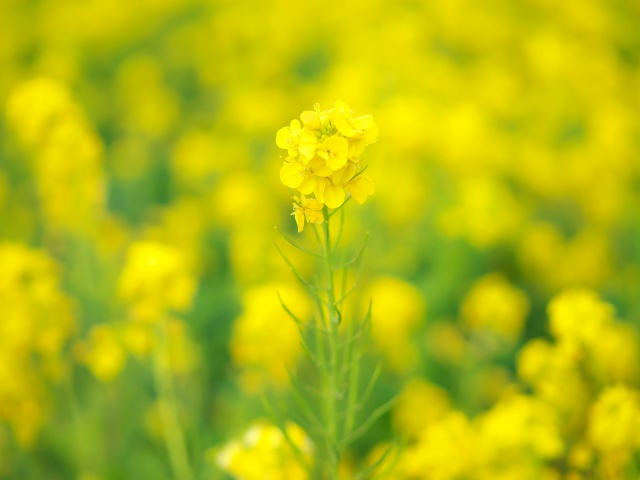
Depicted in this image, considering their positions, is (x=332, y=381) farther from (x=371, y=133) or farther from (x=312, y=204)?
(x=371, y=133)

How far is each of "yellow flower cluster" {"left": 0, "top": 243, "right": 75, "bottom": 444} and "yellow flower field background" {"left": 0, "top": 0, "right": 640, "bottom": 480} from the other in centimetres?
1

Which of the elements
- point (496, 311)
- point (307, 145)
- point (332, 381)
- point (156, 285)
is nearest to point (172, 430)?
point (156, 285)

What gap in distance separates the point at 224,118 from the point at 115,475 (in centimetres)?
340

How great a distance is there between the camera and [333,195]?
1.36 m

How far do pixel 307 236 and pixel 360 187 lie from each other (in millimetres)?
2903

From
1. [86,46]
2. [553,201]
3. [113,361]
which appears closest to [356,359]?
[113,361]

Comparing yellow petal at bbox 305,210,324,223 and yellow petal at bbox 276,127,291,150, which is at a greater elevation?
yellow petal at bbox 276,127,291,150

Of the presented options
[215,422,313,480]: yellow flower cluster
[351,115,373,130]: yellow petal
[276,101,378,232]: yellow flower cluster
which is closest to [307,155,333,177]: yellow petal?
[276,101,378,232]: yellow flower cluster

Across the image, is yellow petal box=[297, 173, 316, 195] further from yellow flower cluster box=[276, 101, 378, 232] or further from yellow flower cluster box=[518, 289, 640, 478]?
yellow flower cluster box=[518, 289, 640, 478]

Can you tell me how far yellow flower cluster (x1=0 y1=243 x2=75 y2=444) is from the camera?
2.30 meters

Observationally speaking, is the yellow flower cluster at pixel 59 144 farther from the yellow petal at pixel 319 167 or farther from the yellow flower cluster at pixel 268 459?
the yellow petal at pixel 319 167

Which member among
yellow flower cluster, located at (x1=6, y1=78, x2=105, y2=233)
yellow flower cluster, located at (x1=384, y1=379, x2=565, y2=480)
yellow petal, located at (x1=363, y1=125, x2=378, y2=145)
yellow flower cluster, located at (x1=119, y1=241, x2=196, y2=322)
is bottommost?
yellow flower cluster, located at (x1=384, y1=379, x2=565, y2=480)

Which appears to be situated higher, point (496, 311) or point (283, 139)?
point (496, 311)

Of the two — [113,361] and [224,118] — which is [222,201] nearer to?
[224,118]
